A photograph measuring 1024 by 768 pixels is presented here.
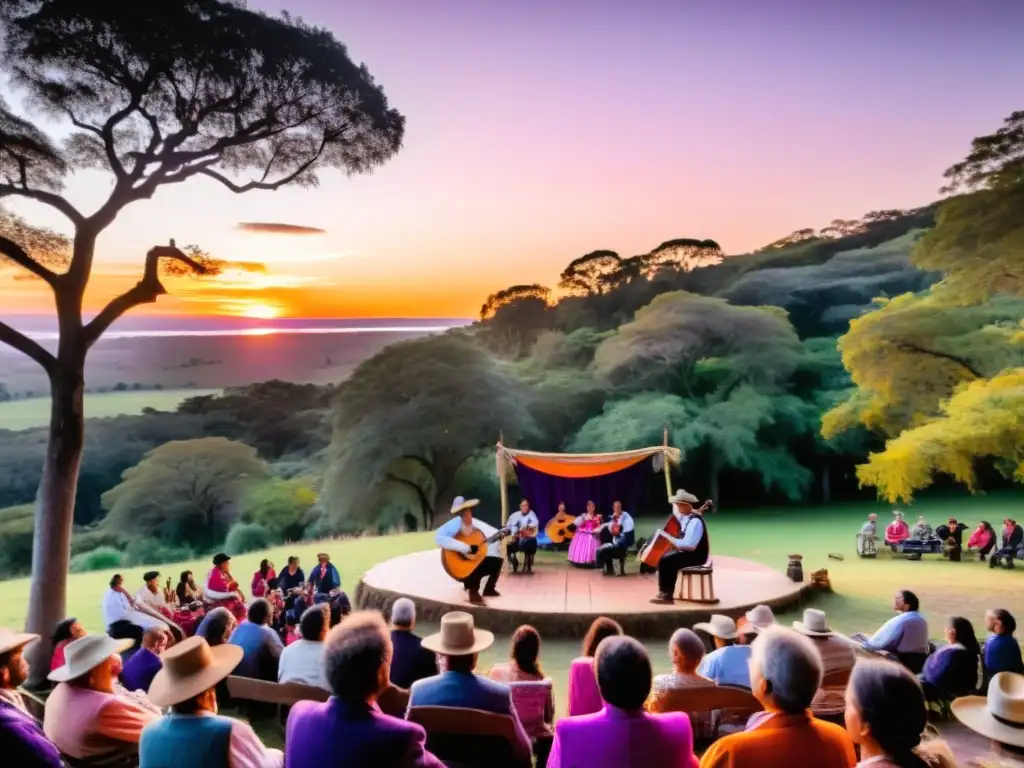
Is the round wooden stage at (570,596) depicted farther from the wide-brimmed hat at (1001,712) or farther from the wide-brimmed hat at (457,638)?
the wide-brimmed hat at (1001,712)

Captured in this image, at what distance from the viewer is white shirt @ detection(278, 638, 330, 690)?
419 centimetres

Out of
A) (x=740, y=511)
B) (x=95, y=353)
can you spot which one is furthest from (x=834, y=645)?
(x=95, y=353)

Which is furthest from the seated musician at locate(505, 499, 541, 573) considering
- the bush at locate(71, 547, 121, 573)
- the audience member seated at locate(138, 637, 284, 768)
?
the bush at locate(71, 547, 121, 573)

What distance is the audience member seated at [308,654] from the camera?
4199 mm

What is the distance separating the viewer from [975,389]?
11.8 metres

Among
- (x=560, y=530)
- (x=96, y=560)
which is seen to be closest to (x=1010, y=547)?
(x=560, y=530)

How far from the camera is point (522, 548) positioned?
10.2 meters

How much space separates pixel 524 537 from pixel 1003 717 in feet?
25.8

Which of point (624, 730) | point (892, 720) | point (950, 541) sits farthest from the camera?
point (950, 541)

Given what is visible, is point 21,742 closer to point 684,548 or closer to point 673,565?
point 684,548

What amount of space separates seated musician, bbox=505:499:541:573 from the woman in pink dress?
62cm

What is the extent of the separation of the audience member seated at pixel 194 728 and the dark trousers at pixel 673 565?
5.80 metres

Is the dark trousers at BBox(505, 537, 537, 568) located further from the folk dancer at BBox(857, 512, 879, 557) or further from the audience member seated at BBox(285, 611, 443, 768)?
the audience member seated at BBox(285, 611, 443, 768)

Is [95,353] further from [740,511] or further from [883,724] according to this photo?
[883,724]
